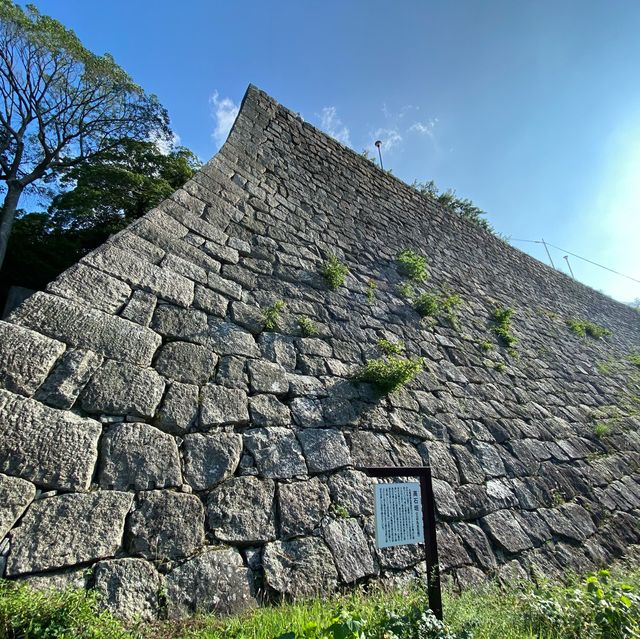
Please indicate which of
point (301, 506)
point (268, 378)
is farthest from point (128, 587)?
point (268, 378)

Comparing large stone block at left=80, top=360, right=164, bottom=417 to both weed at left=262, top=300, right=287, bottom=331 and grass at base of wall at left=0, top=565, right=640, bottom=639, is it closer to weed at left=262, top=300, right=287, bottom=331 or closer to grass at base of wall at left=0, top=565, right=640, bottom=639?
grass at base of wall at left=0, top=565, right=640, bottom=639

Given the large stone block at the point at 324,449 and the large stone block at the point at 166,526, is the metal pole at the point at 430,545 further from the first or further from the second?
the large stone block at the point at 166,526

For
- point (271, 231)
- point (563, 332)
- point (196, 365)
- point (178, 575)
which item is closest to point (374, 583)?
point (178, 575)

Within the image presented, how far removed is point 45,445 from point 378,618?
6.17ft

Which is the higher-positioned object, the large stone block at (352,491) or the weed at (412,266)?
the weed at (412,266)

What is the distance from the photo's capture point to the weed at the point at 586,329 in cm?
782

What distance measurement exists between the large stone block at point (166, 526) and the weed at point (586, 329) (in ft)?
28.1

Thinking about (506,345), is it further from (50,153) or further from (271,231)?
(50,153)

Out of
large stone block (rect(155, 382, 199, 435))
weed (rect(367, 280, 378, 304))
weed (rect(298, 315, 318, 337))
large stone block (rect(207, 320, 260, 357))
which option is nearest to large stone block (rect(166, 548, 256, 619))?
large stone block (rect(155, 382, 199, 435))

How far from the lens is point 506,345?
5633 millimetres

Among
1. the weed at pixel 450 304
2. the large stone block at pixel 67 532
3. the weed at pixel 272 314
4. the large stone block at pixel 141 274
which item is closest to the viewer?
the large stone block at pixel 67 532

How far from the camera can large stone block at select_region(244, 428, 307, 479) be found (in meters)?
2.35

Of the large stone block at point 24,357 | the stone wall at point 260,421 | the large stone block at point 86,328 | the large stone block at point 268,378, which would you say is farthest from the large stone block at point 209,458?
the large stone block at point 24,357

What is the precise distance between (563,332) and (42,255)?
34.1ft
